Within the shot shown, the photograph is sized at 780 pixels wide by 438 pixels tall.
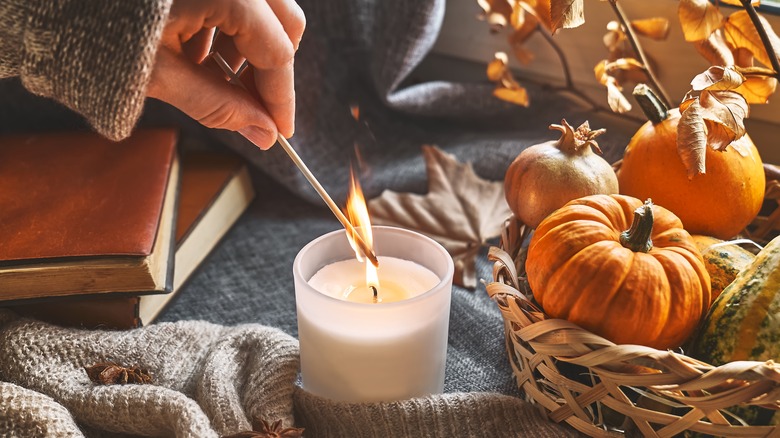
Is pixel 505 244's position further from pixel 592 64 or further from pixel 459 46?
pixel 459 46

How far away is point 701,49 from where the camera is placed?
0.78 m

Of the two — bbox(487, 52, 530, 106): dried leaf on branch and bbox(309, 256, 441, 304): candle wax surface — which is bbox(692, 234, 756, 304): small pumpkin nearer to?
bbox(309, 256, 441, 304): candle wax surface

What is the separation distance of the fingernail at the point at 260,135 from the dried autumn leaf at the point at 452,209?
0.34 m

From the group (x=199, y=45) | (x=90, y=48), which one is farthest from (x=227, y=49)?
(x=90, y=48)

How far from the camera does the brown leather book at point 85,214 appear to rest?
717mm

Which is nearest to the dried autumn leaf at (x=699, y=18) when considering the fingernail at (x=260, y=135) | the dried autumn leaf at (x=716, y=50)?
the dried autumn leaf at (x=716, y=50)

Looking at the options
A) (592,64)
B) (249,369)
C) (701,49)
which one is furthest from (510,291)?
(592,64)

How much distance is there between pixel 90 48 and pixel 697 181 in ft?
1.82

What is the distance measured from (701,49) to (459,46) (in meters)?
0.54

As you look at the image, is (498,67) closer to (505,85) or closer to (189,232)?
(505,85)

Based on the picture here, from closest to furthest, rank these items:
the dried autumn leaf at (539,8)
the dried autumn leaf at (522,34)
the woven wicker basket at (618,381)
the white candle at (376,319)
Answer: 1. the woven wicker basket at (618,381)
2. the white candle at (376,319)
3. the dried autumn leaf at (539,8)
4. the dried autumn leaf at (522,34)

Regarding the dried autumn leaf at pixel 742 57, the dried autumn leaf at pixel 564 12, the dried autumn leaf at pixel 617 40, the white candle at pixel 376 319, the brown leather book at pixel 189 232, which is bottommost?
the brown leather book at pixel 189 232

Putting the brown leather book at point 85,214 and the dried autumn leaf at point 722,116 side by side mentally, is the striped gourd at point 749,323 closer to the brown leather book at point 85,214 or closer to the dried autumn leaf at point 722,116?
the dried autumn leaf at point 722,116

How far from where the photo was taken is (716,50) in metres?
0.77
